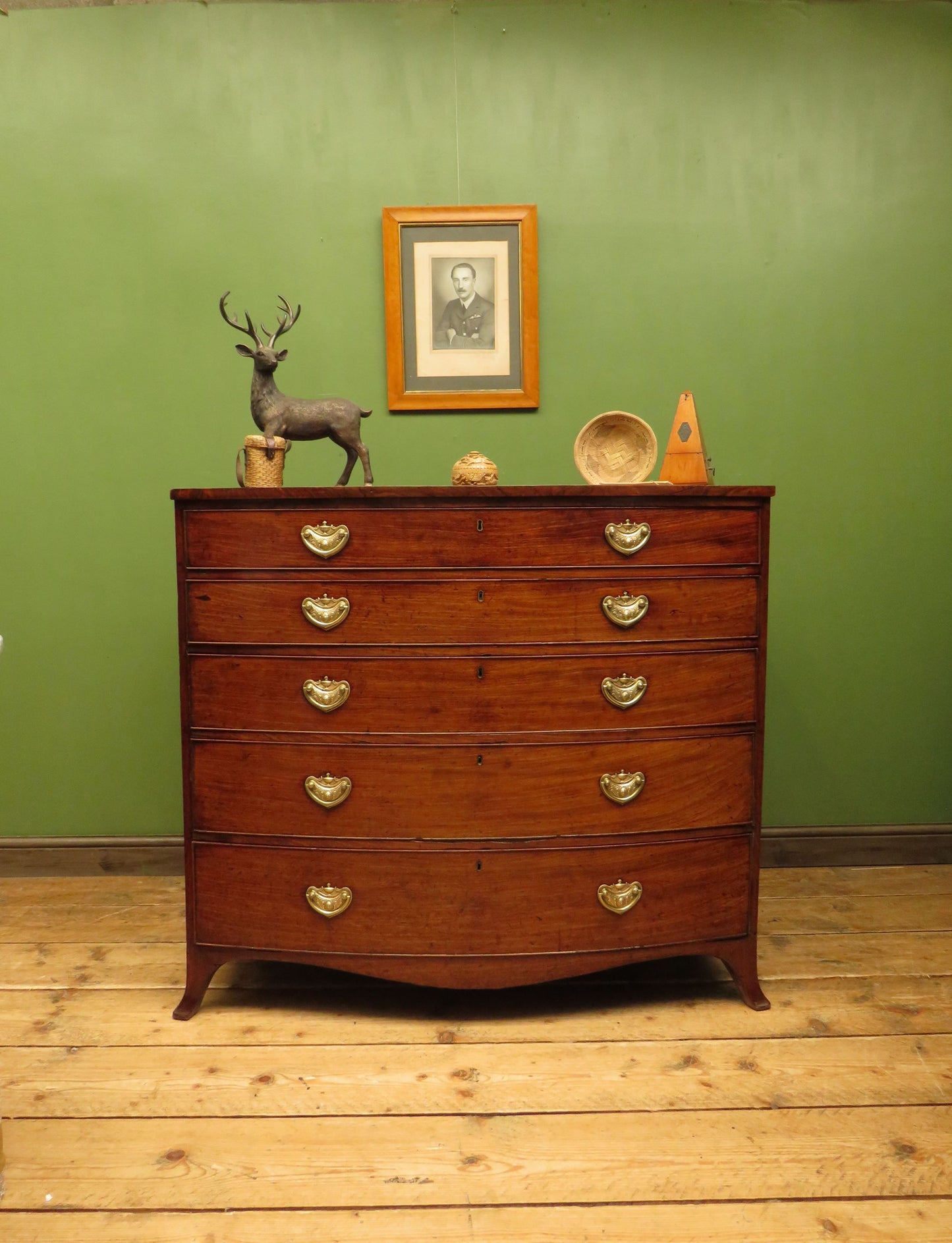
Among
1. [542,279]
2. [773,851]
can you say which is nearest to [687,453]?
[542,279]

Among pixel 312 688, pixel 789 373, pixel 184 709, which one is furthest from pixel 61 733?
pixel 789 373

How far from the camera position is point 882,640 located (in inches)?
104

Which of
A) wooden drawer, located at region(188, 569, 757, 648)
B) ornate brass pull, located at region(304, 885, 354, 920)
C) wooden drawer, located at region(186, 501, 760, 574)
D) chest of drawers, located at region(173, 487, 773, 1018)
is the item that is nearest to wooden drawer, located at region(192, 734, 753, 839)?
chest of drawers, located at region(173, 487, 773, 1018)

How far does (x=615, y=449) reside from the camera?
6.51ft

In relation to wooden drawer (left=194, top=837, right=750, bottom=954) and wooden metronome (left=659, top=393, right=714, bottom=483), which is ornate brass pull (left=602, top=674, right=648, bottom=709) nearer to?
wooden drawer (left=194, top=837, right=750, bottom=954)

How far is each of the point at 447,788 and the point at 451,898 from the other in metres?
0.23

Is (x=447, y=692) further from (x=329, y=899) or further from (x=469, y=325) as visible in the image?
(x=469, y=325)

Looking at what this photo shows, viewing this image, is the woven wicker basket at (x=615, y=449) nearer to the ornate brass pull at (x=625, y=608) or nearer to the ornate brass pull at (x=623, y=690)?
the ornate brass pull at (x=625, y=608)

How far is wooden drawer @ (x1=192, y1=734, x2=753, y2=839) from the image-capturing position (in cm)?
179

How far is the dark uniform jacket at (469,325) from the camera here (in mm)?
2490

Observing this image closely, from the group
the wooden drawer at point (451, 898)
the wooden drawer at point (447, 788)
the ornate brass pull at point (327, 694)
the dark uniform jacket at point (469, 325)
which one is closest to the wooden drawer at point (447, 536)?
the ornate brass pull at point (327, 694)

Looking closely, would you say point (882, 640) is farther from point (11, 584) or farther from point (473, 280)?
point (11, 584)

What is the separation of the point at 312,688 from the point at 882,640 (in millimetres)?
1809

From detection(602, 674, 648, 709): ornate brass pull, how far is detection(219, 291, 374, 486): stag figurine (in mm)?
706
